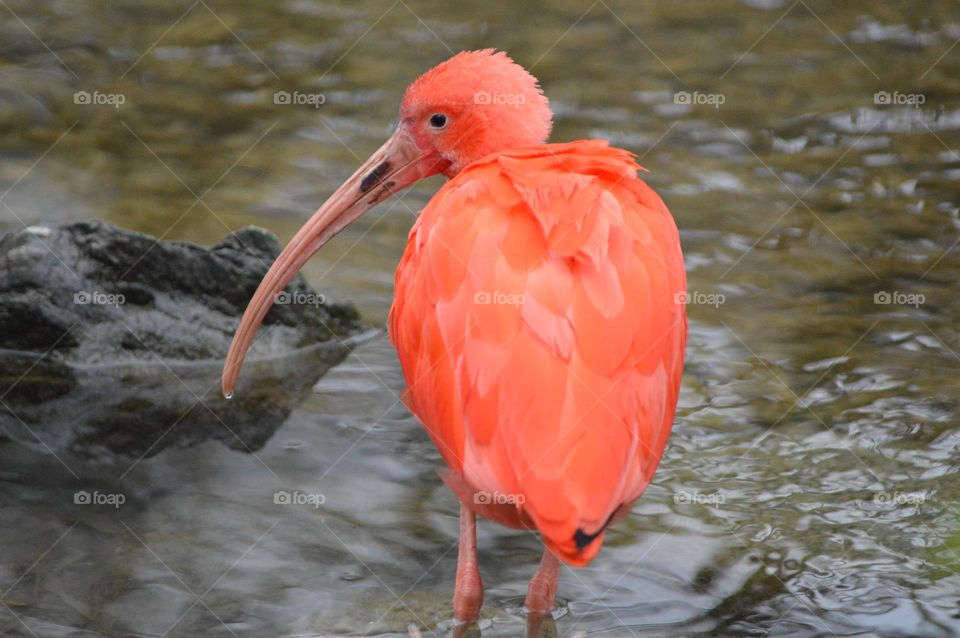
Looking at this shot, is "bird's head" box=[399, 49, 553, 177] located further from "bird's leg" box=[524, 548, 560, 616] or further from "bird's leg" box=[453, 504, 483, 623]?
"bird's leg" box=[524, 548, 560, 616]

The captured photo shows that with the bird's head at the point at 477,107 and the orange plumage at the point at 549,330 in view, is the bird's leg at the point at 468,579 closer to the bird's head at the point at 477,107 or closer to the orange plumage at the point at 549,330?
the orange plumage at the point at 549,330

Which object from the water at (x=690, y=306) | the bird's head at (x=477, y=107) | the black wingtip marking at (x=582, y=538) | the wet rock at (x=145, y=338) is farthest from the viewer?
the wet rock at (x=145, y=338)

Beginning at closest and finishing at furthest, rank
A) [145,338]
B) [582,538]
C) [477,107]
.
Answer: [582,538], [477,107], [145,338]

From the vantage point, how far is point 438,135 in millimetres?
5488

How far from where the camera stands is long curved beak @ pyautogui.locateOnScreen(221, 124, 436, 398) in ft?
18.2

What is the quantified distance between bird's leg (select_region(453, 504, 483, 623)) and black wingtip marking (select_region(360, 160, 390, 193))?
58.5 inches

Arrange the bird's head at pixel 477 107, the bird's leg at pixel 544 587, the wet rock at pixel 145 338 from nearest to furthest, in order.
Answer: the bird's leg at pixel 544 587 → the bird's head at pixel 477 107 → the wet rock at pixel 145 338

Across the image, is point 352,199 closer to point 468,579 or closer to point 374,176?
point 374,176

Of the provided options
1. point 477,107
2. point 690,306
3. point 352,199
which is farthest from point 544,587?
point 690,306

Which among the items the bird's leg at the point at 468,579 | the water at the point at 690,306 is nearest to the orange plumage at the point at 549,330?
the bird's leg at the point at 468,579

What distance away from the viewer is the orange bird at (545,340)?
12.9ft

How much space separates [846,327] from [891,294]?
46cm

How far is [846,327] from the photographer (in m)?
7.11

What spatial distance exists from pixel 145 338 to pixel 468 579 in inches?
106
